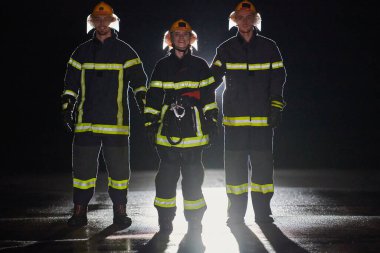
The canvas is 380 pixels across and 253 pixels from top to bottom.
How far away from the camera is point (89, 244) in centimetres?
562

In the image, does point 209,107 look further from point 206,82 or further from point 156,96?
point 156,96

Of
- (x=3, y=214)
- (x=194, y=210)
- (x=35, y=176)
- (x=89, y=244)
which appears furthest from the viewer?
(x=35, y=176)

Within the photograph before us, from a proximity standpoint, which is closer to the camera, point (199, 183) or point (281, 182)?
point (199, 183)

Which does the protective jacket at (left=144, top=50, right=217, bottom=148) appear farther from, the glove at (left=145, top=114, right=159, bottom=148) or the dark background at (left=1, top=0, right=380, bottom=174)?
the dark background at (left=1, top=0, right=380, bottom=174)

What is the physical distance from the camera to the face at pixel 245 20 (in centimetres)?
685

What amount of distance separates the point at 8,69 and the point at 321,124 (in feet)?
31.8

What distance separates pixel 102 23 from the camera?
6785 mm

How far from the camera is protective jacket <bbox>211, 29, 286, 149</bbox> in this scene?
22.3 feet

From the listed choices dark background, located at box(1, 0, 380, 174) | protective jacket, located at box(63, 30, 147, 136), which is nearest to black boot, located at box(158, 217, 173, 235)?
protective jacket, located at box(63, 30, 147, 136)

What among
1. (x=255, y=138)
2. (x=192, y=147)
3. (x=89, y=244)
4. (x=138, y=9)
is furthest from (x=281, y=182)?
(x=138, y=9)

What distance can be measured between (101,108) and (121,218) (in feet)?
3.71

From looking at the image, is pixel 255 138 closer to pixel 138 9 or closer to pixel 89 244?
pixel 89 244

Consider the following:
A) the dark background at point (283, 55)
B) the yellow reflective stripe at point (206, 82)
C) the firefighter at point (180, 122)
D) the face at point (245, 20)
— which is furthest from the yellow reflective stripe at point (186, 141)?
the dark background at point (283, 55)

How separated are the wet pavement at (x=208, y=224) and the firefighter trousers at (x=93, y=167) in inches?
12.2
